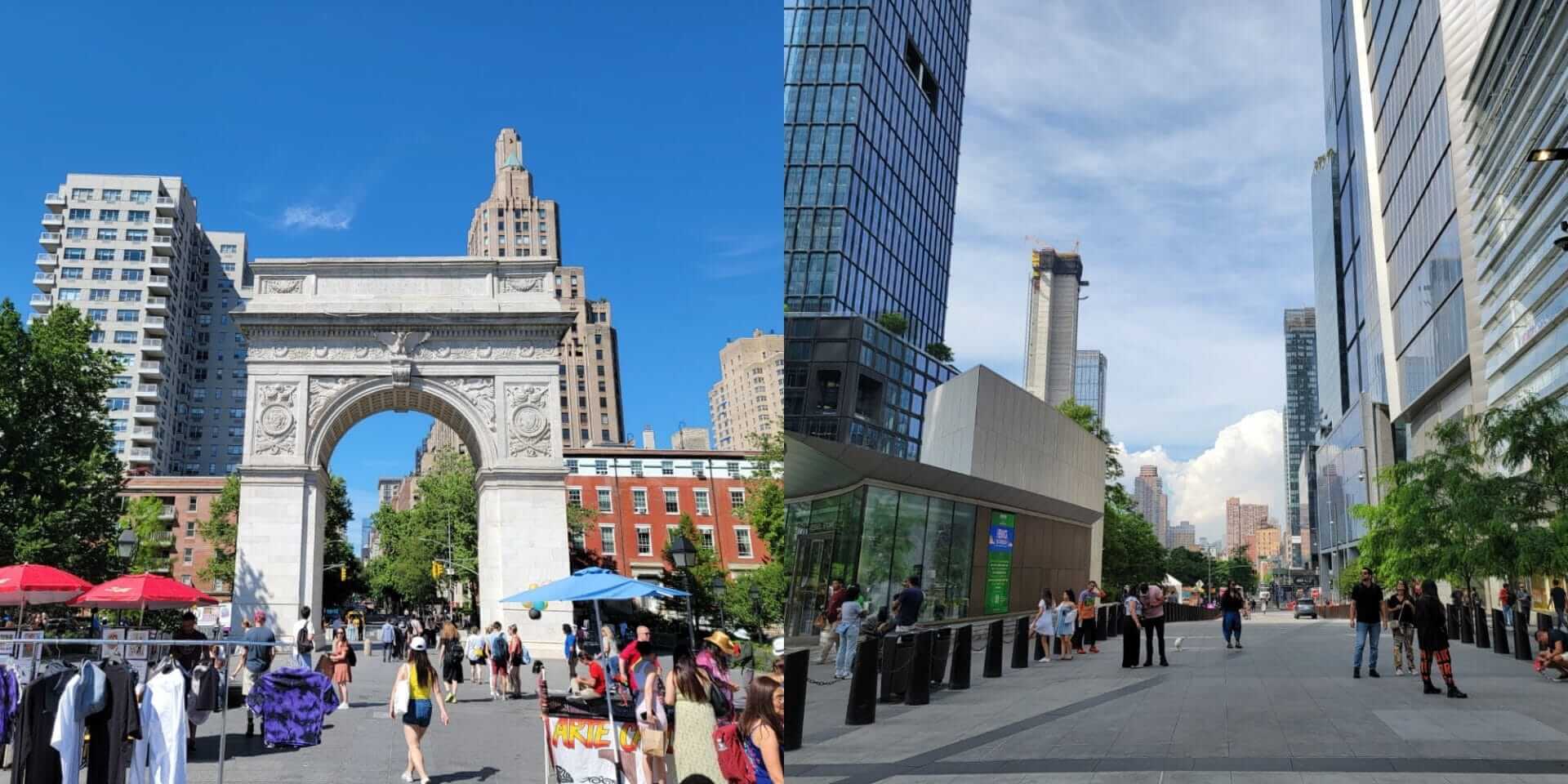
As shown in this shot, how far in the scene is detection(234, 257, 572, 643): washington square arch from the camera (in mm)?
38000

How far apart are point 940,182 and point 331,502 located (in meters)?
60.0

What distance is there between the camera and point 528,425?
40.0 meters

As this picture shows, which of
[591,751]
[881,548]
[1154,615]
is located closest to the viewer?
[591,751]

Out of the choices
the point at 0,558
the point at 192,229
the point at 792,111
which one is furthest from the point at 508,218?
the point at 792,111

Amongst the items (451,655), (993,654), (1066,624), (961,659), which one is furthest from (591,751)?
(1066,624)

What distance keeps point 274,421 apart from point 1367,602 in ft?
107

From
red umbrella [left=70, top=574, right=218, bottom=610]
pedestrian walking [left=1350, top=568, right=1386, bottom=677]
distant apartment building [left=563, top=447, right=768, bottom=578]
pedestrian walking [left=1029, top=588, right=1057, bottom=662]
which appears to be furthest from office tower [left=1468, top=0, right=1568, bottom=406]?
red umbrella [left=70, top=574, right=218, bottom=610]

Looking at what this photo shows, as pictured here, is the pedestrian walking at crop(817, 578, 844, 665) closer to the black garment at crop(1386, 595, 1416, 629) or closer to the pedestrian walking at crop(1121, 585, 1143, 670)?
the pedestrian walking at crop(1121, 585, 1143, 670)

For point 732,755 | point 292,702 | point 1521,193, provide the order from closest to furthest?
point 732,755 → point 292,702 → point 1521,193

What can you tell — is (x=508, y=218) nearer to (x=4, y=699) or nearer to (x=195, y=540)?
(x=195, y=540)

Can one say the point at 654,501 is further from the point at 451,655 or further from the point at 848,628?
the point at 848,628

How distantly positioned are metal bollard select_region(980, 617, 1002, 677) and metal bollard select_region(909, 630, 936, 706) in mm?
3947

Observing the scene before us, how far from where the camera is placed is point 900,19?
76.2 ft

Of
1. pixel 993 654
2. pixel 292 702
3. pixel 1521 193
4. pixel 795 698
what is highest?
pixel 1521 193
